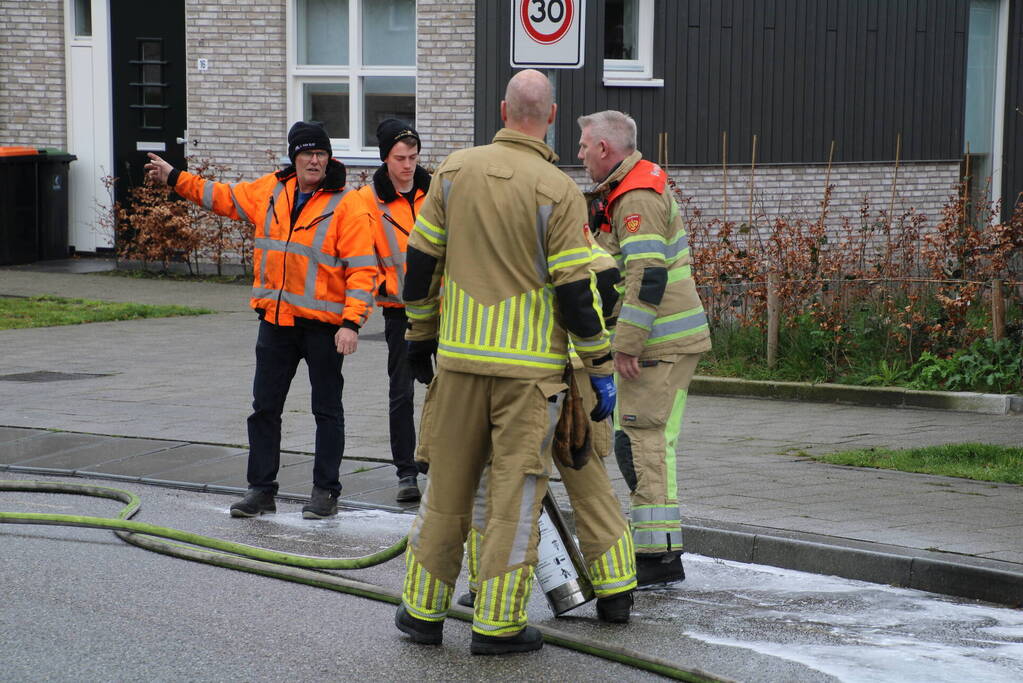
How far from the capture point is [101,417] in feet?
31.5

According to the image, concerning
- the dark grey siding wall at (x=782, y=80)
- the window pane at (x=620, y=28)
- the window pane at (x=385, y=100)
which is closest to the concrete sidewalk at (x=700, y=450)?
the window pane at (x=385, y=100)

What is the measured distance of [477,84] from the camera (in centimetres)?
1769

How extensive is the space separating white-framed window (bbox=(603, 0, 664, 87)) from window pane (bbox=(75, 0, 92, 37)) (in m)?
6.70

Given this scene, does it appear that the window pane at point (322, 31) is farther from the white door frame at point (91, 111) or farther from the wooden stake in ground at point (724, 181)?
the wooden stake in ground at point (724, 181)

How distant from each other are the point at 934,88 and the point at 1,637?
17.9 m

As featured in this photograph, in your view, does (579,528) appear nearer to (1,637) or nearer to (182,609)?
(182,609)

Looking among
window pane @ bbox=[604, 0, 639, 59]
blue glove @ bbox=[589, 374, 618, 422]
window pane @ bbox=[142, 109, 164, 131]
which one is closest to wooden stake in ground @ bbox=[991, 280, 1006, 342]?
blue glove @ bbox=[589, 374, 618, 422]

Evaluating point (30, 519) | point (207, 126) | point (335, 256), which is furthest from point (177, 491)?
point (207, 126)

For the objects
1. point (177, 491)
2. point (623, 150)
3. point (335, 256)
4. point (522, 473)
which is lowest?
point (177, 491)

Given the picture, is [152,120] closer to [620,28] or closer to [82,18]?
[82,18]

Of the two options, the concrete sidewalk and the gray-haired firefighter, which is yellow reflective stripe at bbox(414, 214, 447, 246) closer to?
the gray-haired firefighter

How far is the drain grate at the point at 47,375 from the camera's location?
11.2 metres

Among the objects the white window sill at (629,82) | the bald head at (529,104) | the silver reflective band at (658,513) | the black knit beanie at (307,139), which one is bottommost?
the silver reflective band at (658,513)

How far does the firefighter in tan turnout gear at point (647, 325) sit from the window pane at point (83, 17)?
48.7 feet
